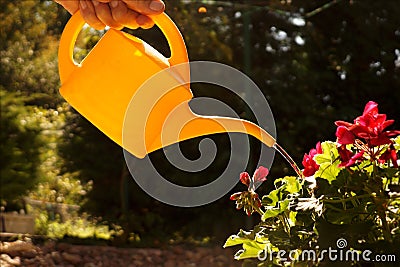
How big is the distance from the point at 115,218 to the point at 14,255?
2.36 ft

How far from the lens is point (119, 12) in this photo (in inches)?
31.4

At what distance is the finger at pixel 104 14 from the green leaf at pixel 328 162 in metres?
0.30

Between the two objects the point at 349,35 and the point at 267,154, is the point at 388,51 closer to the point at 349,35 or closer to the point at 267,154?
the point at 349,35

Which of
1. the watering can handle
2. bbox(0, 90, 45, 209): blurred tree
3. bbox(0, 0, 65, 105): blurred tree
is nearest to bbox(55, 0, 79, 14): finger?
the watering can handle

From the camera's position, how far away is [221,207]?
336 centimetres

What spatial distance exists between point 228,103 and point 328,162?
2.50 m

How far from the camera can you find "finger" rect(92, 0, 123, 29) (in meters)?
0.81

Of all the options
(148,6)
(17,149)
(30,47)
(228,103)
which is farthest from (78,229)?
(148,6)

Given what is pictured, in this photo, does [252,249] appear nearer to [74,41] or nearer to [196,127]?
[196,127]

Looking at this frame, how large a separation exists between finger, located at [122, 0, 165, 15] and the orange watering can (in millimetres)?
27

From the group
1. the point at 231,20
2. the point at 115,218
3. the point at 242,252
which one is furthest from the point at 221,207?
the point at 242,252

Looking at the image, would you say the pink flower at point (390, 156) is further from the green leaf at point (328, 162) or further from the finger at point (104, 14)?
the finger at point (104, 14)

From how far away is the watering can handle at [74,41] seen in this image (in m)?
0.83

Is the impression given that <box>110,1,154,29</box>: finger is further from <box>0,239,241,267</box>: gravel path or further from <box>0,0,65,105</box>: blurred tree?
<box>0,0,65,105</box>: blurred tree
